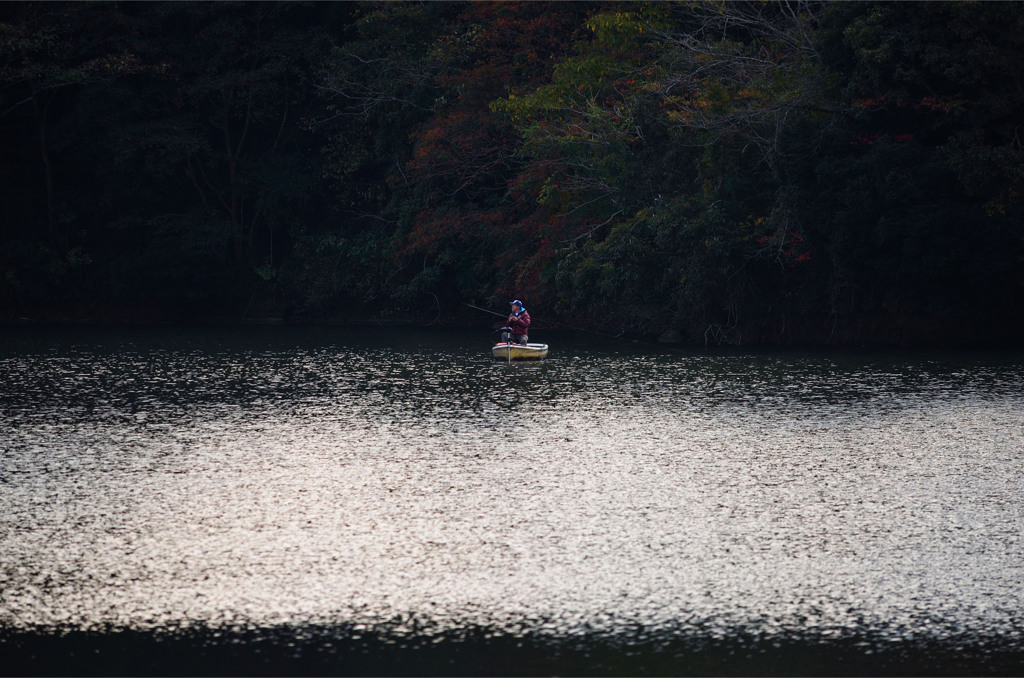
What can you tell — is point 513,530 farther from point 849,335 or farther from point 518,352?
point 849,335

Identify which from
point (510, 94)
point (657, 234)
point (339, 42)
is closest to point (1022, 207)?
point (657, 234)

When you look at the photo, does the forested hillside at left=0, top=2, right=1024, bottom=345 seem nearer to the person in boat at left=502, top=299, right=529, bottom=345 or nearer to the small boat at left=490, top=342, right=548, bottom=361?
the person in boat at left=502, top=299, right=529, bottom=345

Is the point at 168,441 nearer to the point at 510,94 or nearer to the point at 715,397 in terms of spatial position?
the point at 715,397

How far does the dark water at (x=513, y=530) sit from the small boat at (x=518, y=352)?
4368mm

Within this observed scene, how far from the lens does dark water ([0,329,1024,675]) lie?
21.5 ft

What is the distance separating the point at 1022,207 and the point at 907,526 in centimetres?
1701

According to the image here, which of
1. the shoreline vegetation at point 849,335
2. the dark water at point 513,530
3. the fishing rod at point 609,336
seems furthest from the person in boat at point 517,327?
the shoreline vegetation at point 849,335

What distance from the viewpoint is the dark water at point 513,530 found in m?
6.55

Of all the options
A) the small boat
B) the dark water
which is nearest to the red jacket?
the small boat

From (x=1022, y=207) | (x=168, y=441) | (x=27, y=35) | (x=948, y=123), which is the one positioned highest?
(x=27, y=35)

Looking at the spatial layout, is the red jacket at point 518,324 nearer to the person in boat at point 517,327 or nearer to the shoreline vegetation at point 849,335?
the person in boat at point 517,327

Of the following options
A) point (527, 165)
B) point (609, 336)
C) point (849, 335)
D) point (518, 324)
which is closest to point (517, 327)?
point (518, 324)

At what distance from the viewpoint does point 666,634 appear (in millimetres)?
6668

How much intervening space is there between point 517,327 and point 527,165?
11.1m
